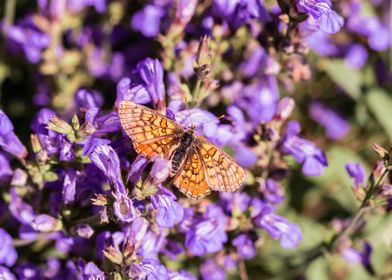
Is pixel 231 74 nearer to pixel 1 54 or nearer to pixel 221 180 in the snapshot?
pixel 221 180

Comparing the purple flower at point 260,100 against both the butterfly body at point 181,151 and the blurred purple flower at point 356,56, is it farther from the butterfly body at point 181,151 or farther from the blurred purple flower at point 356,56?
the blurred purple flower at point 356,56

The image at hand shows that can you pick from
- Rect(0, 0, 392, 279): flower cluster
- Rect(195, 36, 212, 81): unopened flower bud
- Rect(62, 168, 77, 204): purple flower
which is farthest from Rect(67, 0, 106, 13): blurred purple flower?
Rect(62, 168, 77, 204): purple flower

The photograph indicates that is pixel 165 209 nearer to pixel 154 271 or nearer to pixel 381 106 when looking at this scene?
pixel 154 271

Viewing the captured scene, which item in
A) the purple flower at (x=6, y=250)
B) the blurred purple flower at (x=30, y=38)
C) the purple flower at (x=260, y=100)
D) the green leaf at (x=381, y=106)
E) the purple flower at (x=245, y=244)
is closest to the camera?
the purple flower at (x=6, y=250)

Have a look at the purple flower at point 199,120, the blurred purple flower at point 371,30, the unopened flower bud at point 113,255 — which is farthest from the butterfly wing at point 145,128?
the blurred purple flower at point 371,30

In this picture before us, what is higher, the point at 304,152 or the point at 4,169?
the point at 304,152

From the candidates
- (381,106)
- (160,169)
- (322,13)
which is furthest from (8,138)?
(381,106)

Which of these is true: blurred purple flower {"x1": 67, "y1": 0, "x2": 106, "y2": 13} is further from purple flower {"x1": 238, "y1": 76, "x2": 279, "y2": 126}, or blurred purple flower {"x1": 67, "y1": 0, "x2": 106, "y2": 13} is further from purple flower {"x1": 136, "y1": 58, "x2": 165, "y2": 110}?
purple flower {"x1": 136, "y1": 58, "x2": 165, "y2": 110}
